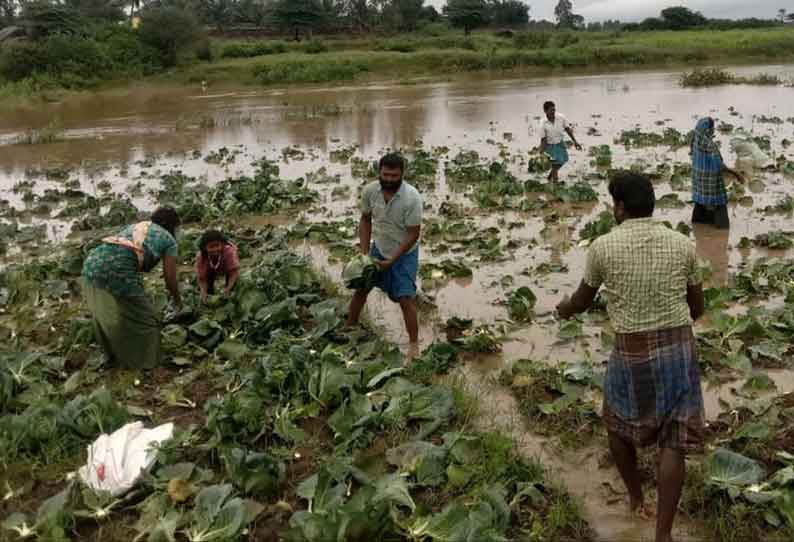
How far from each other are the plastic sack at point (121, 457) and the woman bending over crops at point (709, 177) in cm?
653

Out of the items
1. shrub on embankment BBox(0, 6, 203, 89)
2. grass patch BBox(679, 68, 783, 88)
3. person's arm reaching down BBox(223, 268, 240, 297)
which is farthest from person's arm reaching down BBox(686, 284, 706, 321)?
shrub on embankment BBox(0, 6, 203, 89)

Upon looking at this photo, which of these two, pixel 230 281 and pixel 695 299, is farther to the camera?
pixel 230 281

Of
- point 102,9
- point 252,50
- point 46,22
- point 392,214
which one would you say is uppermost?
point 102,9

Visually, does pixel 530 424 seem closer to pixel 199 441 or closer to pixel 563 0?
pixel 199 441

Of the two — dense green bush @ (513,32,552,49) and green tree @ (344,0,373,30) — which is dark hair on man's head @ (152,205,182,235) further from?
green tree @ (344,0,373,30)

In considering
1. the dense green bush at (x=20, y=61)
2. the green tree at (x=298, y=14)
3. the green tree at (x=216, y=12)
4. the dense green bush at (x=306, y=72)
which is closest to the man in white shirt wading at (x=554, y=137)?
the dense green bush at (x=306, y=72)

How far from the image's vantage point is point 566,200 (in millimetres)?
9461

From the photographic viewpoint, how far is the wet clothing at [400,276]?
515cm

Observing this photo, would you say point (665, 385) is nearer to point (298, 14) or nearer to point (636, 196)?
point (636, 196)

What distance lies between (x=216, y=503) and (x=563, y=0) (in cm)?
9958

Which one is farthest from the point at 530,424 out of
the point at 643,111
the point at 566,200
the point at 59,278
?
the point at 643,111

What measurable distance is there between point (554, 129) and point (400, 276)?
597cm

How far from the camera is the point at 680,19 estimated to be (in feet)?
220

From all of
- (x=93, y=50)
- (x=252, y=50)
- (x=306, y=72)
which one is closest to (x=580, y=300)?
(x=306, y=72)
